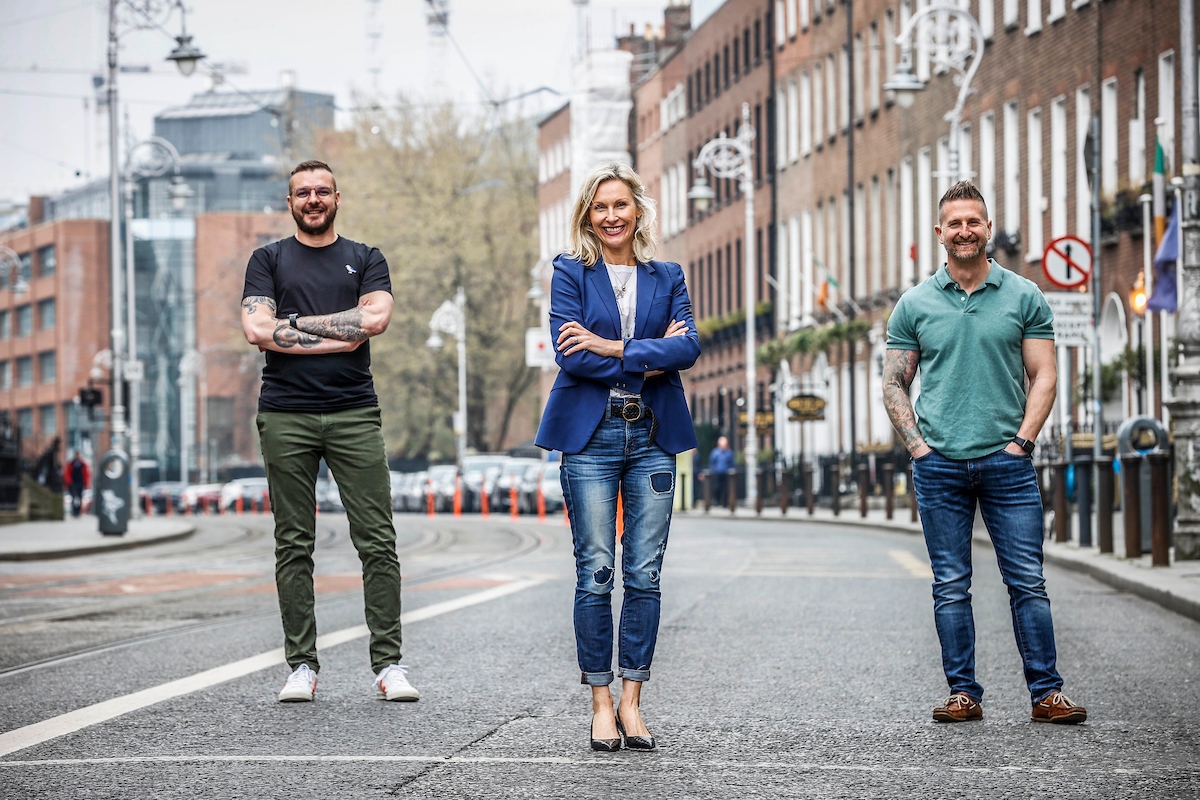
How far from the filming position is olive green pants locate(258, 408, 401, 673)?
8430mm

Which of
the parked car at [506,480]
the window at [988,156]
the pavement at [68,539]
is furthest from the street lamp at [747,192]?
the pavement at [68,539]

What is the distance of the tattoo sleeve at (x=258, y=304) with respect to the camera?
8305 millimetres

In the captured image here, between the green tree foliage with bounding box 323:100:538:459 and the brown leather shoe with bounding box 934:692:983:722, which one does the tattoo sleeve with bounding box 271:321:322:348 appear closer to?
the brown leather shoe with bounding box 934:692:983:722

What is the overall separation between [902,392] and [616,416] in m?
1.31

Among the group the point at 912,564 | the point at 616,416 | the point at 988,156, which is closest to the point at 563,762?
the point at 616,416

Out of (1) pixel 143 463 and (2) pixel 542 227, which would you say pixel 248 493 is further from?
(1) pixel 143 463

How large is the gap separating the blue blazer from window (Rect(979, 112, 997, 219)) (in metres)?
35.1

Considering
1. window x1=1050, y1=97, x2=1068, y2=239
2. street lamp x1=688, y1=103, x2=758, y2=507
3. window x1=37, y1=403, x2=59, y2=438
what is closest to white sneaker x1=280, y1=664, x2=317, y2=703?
window x1=1050, y1=97, x2=1068, y2=239

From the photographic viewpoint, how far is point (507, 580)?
1717cm

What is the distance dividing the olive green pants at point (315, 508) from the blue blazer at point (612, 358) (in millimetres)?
1514

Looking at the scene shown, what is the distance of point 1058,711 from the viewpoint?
765 cm

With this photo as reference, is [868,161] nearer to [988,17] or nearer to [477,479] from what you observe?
[988,17]

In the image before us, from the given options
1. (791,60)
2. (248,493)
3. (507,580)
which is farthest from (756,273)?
(507,580)

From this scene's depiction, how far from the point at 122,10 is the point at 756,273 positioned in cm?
2879
